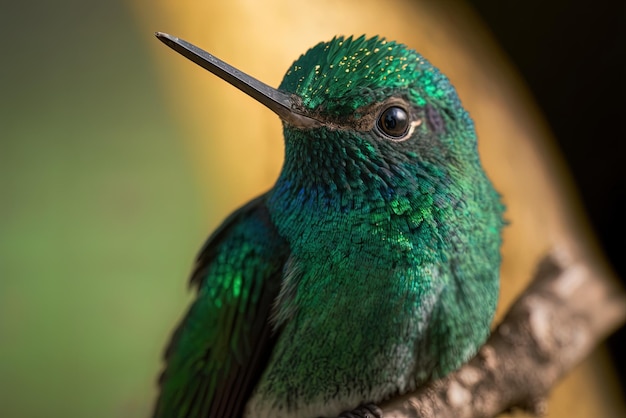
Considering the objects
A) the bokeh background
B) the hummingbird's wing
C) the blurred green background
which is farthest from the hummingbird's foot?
the blurred green background

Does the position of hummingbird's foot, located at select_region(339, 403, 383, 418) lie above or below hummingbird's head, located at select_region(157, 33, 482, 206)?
below

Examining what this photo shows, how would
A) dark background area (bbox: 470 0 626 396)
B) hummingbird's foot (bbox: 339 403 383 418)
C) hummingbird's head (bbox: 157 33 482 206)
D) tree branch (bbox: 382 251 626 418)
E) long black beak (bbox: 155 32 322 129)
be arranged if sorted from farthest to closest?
1. dark background area (bbox: 470 0 626 396)
2. tree branch (bbox: 382 251 626 418)
3. hummingbird's foot (bbox: 339 403 383 418)
4. hummingbird's head (bbox: 157 33 482 206)
5. long black beak (bbox: 155 32 322 129)

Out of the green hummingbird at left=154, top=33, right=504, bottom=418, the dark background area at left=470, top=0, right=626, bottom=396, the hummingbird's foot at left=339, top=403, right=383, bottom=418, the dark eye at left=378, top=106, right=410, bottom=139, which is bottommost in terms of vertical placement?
the hummingbird's foot at left=339, top=403, right=383, bottom=418

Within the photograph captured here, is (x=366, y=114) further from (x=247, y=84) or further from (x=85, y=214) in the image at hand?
(x=85, y=214)

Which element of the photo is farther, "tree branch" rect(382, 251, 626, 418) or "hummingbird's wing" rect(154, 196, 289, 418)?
"tree branch" rect(382, 251, 626, 418)

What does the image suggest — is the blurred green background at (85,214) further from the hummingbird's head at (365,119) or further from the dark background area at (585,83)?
the dark background area at (585,83)

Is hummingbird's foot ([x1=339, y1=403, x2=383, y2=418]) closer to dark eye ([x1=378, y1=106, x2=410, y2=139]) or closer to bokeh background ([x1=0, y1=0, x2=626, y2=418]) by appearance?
dark eye ([x1=378, y1=106, x2=410, y2=139])
